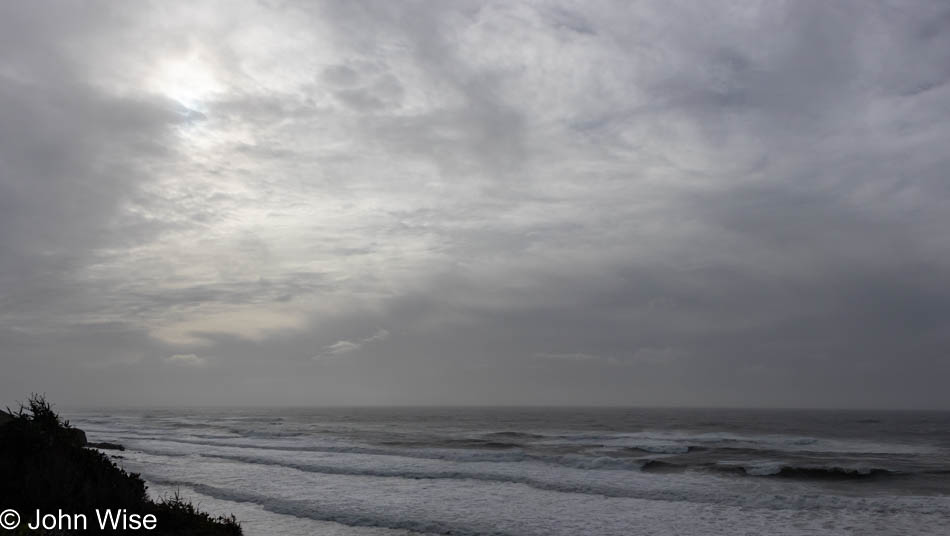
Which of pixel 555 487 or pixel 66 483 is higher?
pixel 66 483

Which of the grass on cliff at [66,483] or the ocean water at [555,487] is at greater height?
the grass on cliff at [66,483]

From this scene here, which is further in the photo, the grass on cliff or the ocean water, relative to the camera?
the ocean water

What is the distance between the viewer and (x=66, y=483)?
36.2ft

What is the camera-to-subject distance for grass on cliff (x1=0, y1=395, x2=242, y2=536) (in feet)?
34.9

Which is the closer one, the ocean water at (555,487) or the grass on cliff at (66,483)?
the grass on cliff at (66,483)

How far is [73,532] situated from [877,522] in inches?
940

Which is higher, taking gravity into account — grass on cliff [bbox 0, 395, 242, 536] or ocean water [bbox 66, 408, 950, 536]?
grass on cliff [bbox 0, 395, 242, 536]

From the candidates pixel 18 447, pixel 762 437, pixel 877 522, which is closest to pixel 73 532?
pixel 18 447

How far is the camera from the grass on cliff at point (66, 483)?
34.9 ft

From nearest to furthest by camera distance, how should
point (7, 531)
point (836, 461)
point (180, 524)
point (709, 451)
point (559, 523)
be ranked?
point (7, 531), point (180, 524), point (559, 523), point (836, 461), point (709, 451)

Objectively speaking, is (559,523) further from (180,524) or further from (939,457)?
(939,457)

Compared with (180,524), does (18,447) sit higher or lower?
higher

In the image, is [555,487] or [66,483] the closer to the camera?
[66,483]

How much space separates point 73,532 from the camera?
9.10 m
